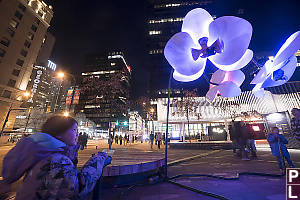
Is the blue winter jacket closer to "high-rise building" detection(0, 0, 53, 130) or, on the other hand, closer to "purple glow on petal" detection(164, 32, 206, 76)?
"purple glow on petal" detection(164, 32, 206, 76)

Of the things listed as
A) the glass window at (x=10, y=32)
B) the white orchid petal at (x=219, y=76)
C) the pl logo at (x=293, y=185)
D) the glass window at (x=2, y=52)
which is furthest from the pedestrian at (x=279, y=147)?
the glass window at (x=10, y=32)

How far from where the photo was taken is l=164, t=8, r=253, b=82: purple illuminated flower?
2.20m

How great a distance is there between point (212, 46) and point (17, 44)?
1473 inches

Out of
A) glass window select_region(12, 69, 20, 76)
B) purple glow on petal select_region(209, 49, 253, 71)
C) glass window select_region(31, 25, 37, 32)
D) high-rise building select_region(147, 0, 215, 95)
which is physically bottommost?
purple glow on petal select_region(209, 49, 253, 71)

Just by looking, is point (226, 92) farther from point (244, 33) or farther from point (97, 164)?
point (97, 164)

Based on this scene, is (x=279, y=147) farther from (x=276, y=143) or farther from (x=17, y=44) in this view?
(x=17, y=44)

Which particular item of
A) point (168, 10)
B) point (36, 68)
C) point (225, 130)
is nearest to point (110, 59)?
point (168, 10)

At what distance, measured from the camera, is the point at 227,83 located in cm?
287

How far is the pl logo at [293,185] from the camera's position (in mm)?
2489

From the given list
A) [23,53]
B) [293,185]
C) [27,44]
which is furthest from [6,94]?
[293,185]

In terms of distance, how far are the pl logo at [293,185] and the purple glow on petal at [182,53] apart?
126 inches

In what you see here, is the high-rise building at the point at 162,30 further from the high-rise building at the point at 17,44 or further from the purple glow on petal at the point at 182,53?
the purple glow on petal at the point at 182,53

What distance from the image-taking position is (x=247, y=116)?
66.6ft

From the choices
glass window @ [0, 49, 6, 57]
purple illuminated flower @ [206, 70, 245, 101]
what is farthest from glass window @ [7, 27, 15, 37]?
purple illuminated flower @ [206, 70, 245, 101]
